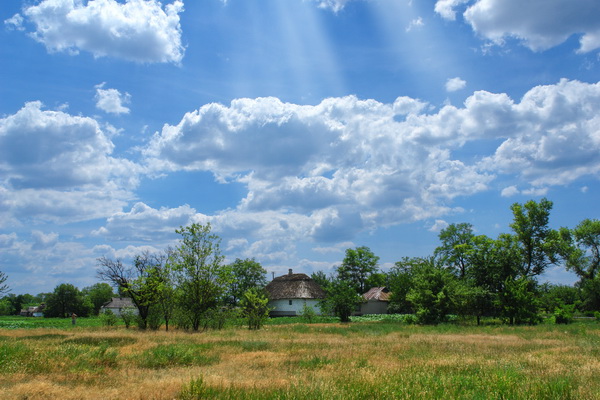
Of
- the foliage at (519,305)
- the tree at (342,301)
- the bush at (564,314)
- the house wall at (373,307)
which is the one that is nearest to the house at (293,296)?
the house wall at (373,307)

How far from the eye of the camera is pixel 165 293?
106 ft

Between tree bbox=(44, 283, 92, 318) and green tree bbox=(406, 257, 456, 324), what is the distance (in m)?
88.0

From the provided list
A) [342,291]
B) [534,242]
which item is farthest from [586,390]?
[534,242]

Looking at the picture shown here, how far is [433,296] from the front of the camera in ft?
141

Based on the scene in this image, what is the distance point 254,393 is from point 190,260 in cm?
2295

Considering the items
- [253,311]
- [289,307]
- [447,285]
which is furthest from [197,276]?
[289,307]

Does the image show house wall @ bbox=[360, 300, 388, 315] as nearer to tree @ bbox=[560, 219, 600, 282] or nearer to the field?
tree @ bbox=[560, 219, 600, 282]

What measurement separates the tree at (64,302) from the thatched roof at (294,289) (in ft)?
172

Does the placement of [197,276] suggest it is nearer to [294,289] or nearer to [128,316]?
[128,316]

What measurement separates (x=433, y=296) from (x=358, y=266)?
53.8 m

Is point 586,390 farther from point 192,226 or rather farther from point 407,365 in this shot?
point 192,226

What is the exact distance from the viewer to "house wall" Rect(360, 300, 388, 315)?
81.9 metres

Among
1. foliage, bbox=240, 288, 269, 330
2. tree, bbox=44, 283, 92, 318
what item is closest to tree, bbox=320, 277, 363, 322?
foliage, bbox=240, 288, 269, 330

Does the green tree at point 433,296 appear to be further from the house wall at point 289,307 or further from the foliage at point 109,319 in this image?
the house wall at point 289,307
